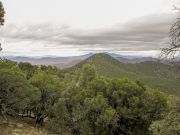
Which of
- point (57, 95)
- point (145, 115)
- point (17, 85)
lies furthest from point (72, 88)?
point (145, 115)

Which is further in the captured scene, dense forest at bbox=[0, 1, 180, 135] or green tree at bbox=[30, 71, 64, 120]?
green tree at bbox=[30, 71, 64, 120]

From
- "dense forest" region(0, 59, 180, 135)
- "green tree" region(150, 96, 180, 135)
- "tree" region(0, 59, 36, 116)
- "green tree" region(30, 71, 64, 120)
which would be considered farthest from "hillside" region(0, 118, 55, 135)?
"green tree" region(150, 96, 180, 135)

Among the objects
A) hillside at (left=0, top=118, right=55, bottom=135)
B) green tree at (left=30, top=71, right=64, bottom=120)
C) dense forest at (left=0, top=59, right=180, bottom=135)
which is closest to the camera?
hillside at (left=0, top=118, right=55, bottom=135)

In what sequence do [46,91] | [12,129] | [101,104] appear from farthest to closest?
1. [46,91]
2. [12,129]
3. [101,104]

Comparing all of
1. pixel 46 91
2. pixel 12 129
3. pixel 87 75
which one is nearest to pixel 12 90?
pixel 12 129

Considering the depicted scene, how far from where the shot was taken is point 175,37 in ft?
39.0

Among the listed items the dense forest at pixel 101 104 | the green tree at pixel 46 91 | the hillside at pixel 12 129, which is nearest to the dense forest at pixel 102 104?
the dense forest at pixel 101 104

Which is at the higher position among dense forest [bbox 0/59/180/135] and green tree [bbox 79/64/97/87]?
green tree [bbox 79/64/97/87]

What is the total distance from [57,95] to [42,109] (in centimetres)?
474

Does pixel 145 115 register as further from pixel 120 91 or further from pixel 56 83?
pixel 56 83

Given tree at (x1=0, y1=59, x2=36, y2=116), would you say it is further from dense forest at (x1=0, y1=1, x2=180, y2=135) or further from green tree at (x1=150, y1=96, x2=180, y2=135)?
green tree at (x1=150, y1=96, x2=180, y2=135)

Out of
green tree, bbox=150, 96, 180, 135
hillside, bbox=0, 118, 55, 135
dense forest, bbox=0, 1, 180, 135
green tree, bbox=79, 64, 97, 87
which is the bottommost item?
hillside, bbox=0, 118, 55, 135

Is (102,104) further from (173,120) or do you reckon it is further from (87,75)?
(173,120)

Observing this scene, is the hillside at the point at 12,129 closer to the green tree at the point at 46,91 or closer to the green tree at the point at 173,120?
the green tree at the point at 46,91
